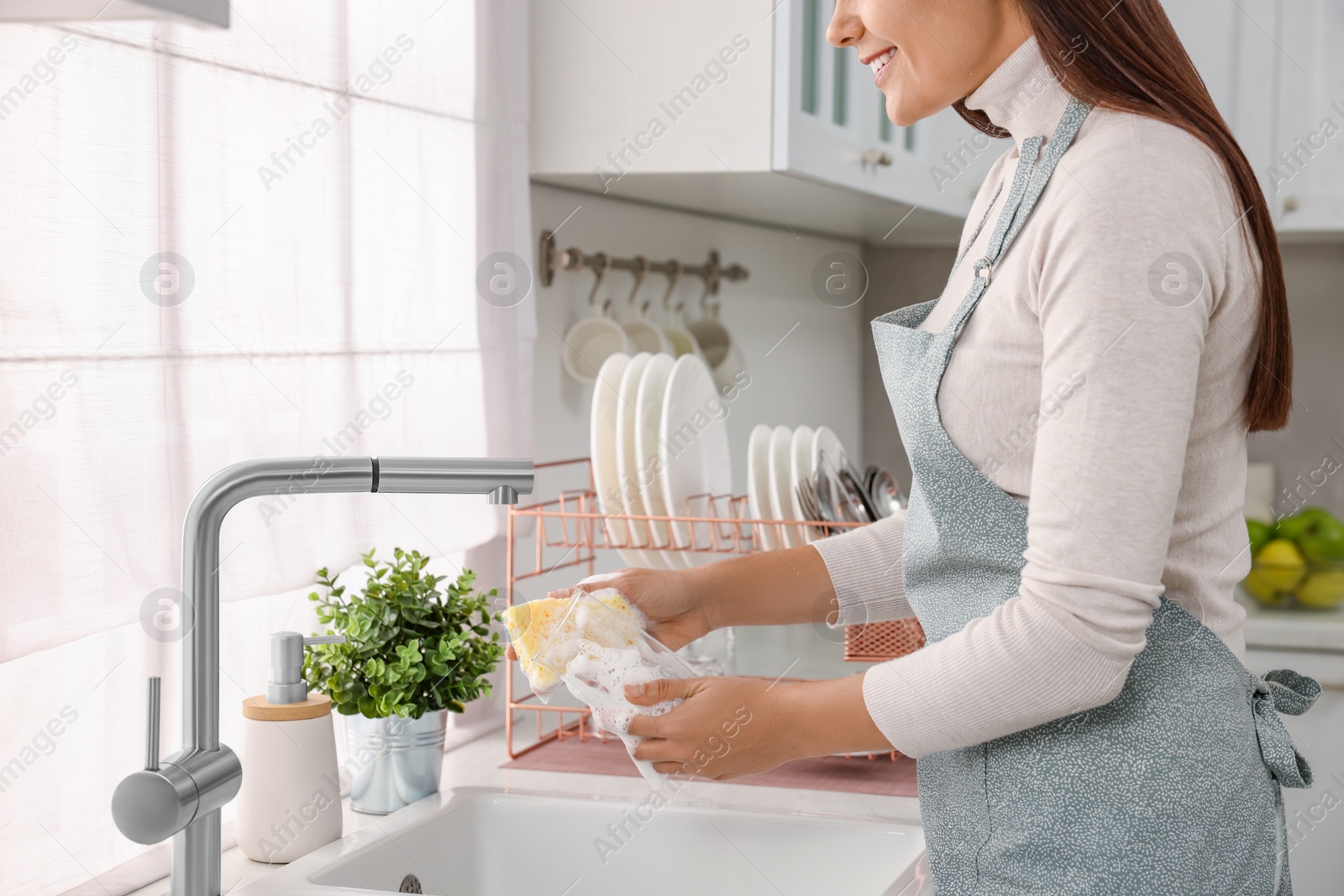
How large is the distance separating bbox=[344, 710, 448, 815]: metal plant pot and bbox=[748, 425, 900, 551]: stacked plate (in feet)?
1.43

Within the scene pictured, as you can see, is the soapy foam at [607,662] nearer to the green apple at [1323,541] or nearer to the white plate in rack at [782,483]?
the white plate in rack at [782,483]

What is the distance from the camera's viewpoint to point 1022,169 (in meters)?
0.79

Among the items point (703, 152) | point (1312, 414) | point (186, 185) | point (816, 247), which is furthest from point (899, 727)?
point (1312, 414)

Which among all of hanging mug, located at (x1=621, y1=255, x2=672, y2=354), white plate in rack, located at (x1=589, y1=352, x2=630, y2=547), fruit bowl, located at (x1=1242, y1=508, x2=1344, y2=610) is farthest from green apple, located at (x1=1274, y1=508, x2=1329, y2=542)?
white plate in rack, located at (x1=589, y1=352, x2=630, y2=547)

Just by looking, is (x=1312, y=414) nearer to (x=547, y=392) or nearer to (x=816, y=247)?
(x=816, y=247)

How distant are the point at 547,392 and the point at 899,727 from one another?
40.3 inches

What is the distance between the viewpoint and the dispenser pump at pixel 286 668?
1005mm

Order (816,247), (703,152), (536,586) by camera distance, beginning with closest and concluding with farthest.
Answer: (703,152) → (536,586) → (816,247)

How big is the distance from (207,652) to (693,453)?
0.73 meters

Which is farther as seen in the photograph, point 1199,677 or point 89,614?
point 89,614

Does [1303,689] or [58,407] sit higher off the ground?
[58,407]

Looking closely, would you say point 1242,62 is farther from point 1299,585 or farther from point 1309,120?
point 1299,585

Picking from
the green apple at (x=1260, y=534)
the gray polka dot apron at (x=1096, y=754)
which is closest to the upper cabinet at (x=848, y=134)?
the gray polka dot apron at (x=1096, y=754)

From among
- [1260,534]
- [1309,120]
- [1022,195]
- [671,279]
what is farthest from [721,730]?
[1309,120]
